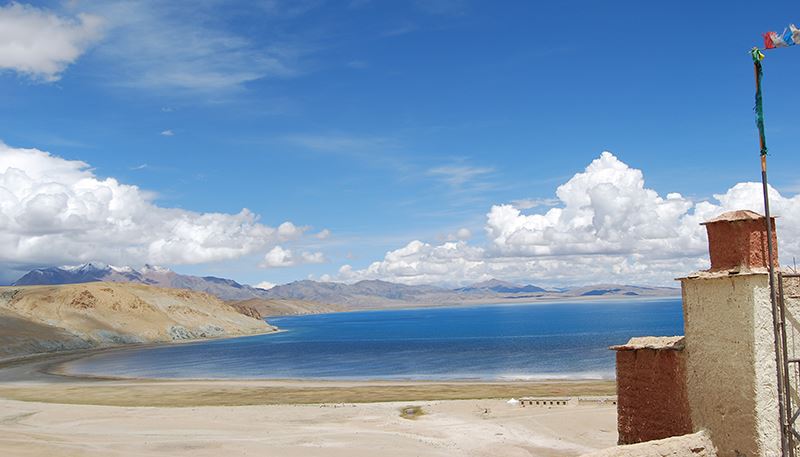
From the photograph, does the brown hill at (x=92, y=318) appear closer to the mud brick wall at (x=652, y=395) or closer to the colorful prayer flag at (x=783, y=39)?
the mud brick wall at (x=652, y=395)

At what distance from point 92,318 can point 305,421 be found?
132 metres

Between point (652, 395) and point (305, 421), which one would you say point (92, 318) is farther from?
point (652, 395)

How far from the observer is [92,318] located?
159750 mm

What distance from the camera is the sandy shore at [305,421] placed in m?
37.0

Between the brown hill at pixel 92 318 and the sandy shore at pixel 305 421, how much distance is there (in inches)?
2736

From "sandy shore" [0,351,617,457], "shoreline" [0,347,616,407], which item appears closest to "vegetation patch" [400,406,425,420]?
"sandy shore" [0,351,617,457]

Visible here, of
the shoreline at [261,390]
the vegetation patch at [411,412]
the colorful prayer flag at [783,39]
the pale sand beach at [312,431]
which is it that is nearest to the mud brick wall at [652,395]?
the colorful prayer flag at [783,39]

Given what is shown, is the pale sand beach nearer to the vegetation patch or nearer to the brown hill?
the vegetation patch

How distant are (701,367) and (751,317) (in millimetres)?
2219

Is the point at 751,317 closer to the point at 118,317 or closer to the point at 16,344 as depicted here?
the point at 16,344

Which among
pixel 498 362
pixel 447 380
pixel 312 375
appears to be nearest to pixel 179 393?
pixel 312 375

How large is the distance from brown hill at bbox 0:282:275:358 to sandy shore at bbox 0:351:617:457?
69489mm

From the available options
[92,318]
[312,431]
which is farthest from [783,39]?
[92,318]

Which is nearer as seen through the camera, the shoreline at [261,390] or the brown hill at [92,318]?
the shoreline at [261,390]
